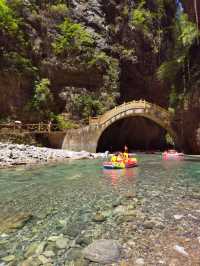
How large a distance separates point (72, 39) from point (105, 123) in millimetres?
13801

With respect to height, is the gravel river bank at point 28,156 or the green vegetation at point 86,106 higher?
the green vegetation at point 86,106

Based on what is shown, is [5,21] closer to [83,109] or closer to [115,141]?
[83,109]

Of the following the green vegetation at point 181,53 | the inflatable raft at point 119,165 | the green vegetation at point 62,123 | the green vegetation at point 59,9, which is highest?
the green vegetation at point 59,9

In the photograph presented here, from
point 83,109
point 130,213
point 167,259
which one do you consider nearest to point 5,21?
point 83,109

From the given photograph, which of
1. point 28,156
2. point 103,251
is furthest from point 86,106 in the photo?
point 103,251

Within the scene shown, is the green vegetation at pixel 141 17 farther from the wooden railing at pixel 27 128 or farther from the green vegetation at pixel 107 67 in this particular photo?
the wooden railing at pixel 27 128

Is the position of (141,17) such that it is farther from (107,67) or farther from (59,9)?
(59,9)

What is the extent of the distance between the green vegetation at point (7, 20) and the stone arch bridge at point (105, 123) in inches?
582

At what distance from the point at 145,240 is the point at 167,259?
922mm

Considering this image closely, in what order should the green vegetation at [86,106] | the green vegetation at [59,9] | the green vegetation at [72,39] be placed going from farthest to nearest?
the green vegetation at [59,9] < the green vegetation at [72,39] < the green vegetation at [86,106]

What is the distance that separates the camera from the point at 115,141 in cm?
4634

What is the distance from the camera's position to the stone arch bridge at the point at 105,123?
32625 mm


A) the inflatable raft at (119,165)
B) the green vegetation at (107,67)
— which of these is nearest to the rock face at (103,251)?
the inflatable raft at (119,165)

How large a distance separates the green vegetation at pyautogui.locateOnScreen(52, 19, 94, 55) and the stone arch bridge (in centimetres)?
1138
